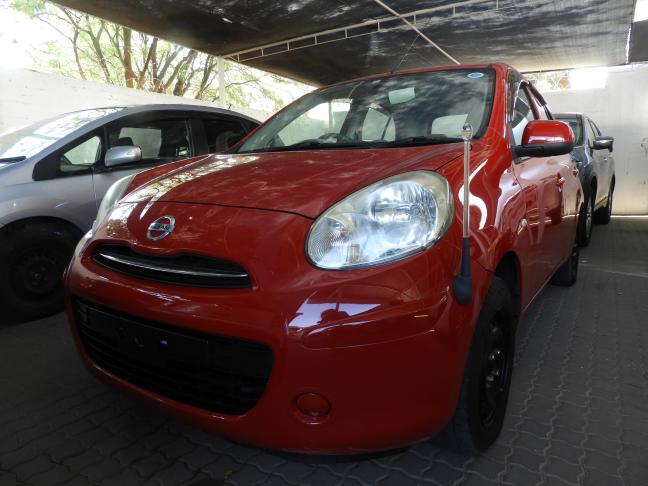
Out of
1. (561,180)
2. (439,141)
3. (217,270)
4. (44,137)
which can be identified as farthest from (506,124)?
(44,137)

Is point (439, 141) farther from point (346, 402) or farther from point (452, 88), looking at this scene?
point (346, 402)

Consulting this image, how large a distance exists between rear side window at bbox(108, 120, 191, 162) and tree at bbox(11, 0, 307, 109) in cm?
1251

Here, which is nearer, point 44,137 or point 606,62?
point 44,137

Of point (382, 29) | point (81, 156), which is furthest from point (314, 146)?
point (382, 29)

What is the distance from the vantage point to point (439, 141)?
2111 millimetres

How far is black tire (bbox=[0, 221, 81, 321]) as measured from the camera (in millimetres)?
3203

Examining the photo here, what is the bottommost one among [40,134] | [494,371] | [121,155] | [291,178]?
[494,371]

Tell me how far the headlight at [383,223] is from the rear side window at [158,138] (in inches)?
114

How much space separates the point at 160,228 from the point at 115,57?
60.7ft

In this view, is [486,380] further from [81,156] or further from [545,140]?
[81,156]

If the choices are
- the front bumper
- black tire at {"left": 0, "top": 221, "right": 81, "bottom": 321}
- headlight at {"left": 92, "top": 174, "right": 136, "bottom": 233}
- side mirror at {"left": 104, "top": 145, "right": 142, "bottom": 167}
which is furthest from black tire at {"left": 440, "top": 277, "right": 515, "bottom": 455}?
black tire at {"left": 0, "top": 221, "right": 81, "bottom": 321}

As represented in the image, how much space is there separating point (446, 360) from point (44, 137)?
353 cm

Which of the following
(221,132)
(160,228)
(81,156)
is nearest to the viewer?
(160,228)

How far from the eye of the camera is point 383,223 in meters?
1.52
